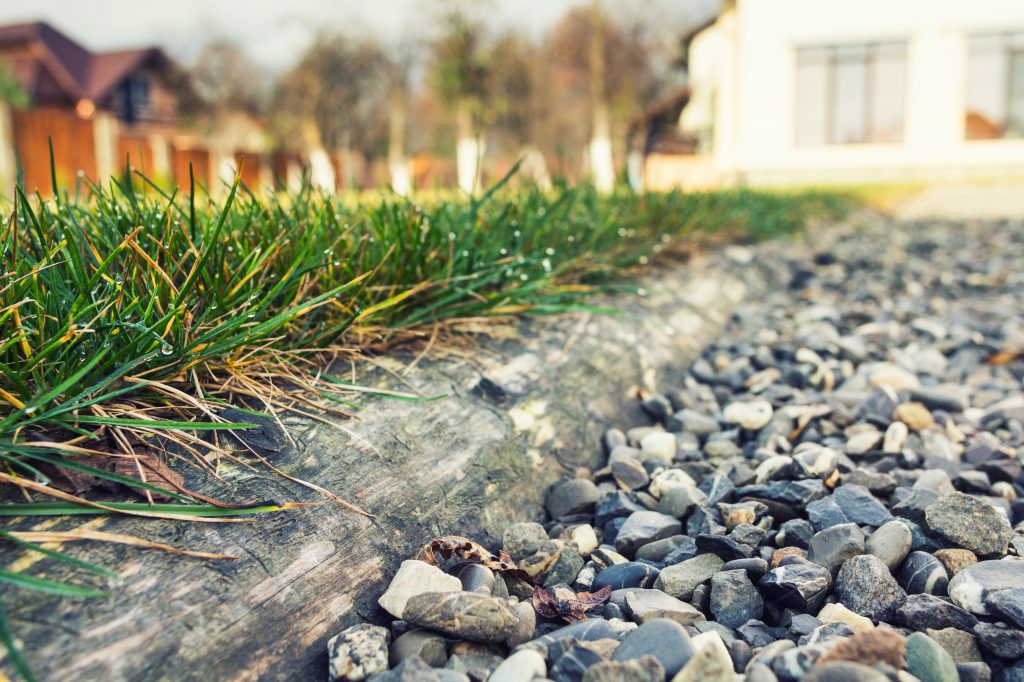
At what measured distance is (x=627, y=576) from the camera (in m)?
1.24

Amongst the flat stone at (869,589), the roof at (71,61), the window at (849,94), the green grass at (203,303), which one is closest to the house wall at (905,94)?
the window at (849,94)

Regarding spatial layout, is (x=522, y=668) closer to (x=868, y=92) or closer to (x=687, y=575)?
(x=687, y=575)

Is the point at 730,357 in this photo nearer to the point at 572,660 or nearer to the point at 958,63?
the point at 572,660

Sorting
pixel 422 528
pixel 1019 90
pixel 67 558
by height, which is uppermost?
pixel 1019 90

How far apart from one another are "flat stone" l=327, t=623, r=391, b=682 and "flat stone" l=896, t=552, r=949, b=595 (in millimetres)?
801

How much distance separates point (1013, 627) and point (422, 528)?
842 millimetres

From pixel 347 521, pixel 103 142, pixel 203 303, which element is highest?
pixel 103 142

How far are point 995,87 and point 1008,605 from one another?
15431 millimetres

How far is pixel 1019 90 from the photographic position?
13.5 metres

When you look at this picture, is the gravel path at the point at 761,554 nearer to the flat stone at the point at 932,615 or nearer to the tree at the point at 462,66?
the flat stone at the point at 932,615

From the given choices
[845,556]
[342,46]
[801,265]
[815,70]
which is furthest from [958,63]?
[342,46]

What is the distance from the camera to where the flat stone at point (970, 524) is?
47.8 inches

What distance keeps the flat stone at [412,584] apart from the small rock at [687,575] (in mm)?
333

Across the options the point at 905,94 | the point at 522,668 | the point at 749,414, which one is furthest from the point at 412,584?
the point at 905,94
